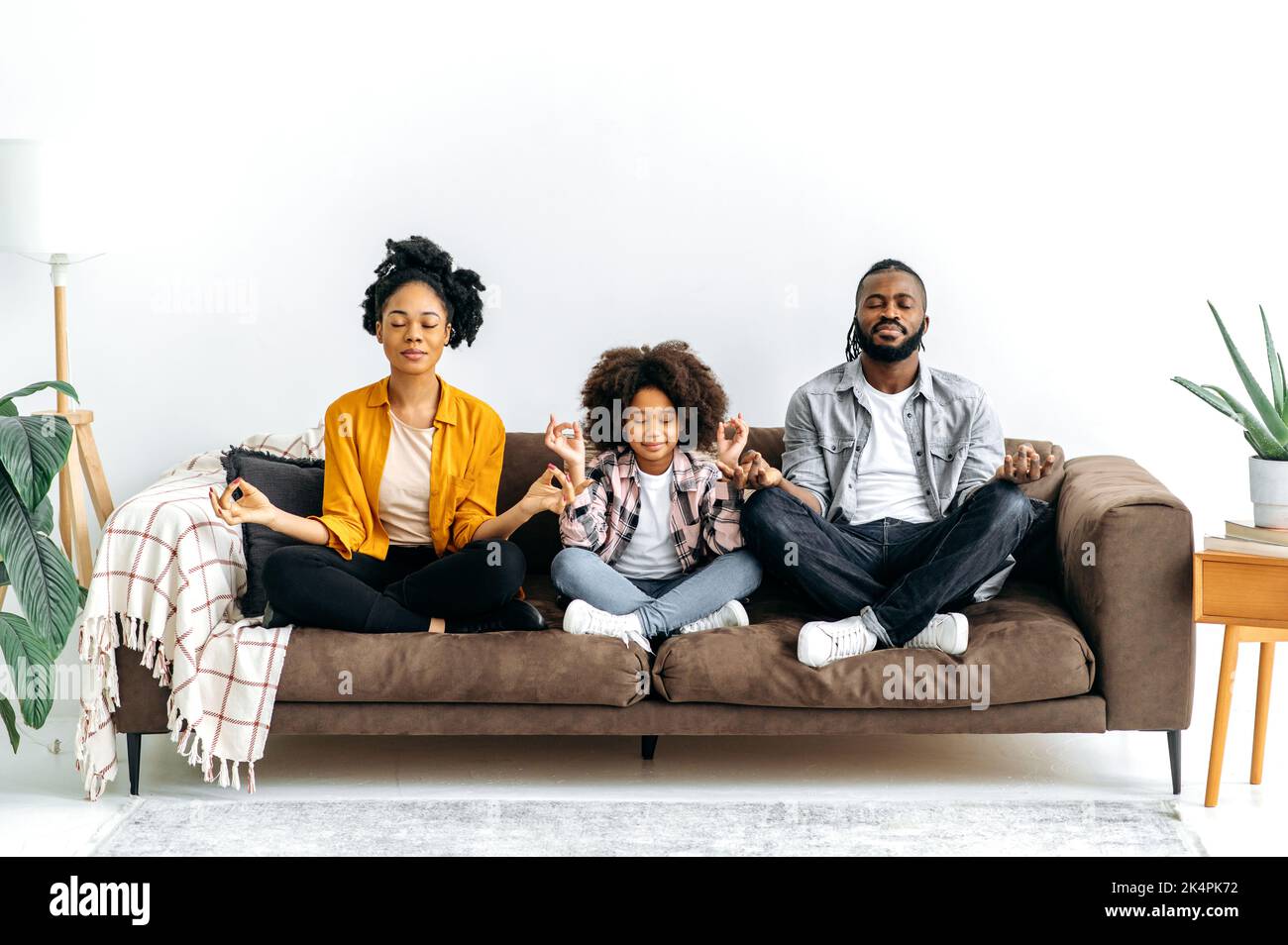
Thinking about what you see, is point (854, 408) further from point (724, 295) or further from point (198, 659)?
point (198, 659)

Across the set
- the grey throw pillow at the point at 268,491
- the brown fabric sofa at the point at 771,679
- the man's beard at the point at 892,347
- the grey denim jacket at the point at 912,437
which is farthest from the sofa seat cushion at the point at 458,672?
the man's beard at the point at 892,347

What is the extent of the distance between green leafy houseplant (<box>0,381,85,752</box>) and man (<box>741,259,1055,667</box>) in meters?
1.44

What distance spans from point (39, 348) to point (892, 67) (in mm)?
2428

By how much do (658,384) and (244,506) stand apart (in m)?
0.95

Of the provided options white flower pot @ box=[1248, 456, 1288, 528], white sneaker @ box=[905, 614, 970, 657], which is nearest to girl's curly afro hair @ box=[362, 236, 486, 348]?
white sneaker @ box=[905, 614, 970, 657]

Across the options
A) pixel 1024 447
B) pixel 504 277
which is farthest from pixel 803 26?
pixel 1024 447

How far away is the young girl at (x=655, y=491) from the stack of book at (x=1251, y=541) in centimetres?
96

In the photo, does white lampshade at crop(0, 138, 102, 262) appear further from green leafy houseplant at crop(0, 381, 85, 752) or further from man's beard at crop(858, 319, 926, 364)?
man's beard at crop(858, 319, 926, 364)

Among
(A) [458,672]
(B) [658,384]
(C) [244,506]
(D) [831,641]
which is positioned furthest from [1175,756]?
(C) [244,506]

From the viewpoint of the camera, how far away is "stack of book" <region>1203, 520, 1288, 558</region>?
8.52 feet

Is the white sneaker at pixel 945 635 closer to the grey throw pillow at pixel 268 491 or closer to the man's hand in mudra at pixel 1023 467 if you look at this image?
the man's hand in mudra at pixel 1023 467

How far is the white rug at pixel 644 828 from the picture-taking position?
2438mm

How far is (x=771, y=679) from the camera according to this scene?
8.73 feet

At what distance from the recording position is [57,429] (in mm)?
2645
